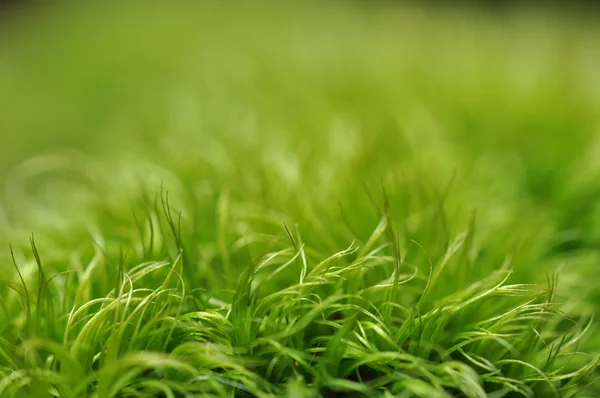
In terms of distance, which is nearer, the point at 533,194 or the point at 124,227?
the point at 124,227

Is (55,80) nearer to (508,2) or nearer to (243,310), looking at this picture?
(243,310)

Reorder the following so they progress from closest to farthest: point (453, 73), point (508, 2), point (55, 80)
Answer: point (453, 73)
point (55, 80)
point (508, 2)

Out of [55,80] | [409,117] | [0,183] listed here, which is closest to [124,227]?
[409,117]

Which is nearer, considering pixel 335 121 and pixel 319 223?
pixel 319 223

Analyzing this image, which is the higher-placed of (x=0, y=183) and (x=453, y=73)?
(x=453, y=73)

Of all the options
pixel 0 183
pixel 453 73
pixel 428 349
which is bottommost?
pixel 0 183

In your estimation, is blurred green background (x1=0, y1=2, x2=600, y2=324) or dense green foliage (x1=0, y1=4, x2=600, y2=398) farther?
blurred green background (x1=0, y1=2, x2=600, y2=324)

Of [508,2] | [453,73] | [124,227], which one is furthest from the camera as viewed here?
[508,2]

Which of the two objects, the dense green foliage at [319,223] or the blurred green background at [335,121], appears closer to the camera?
the dense green foliage at [319,223]
